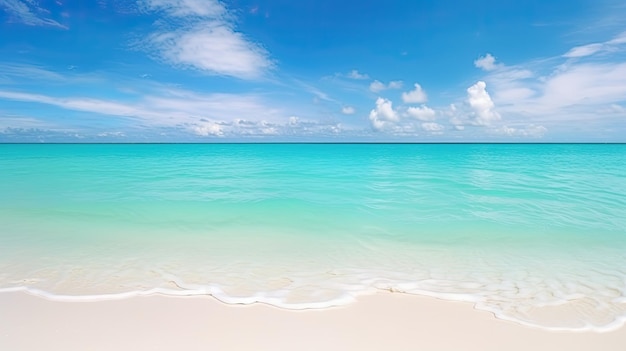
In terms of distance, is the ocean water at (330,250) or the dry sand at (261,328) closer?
the dry sand at (261,328)

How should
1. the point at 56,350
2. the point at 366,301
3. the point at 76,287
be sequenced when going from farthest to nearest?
the point at 76,287 < the point at 366,301 < the point at 56,350

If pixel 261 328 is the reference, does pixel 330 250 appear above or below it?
below

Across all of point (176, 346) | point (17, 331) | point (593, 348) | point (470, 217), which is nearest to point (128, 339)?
point (176, 346)

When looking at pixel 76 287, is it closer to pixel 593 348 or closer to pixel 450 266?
pixel 450 266

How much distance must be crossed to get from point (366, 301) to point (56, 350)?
378cm

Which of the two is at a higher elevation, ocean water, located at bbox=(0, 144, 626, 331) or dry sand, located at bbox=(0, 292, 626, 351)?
dry sand, located at bbox=(0, 292, 626, 351)

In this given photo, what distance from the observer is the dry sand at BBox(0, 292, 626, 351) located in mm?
3553

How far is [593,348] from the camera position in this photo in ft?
11.7

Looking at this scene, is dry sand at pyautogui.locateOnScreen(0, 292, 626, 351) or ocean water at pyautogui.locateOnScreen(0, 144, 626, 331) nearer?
dry sand at pyautogui.locateOnScreen(0, 292, 626, 351)

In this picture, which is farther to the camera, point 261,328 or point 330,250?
point 330,250

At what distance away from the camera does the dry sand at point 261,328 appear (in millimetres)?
3553

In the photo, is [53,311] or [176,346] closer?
[176,346]

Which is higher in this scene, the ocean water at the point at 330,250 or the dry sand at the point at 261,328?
the dry sand at the point at 261,328

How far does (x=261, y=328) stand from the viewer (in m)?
3.89
